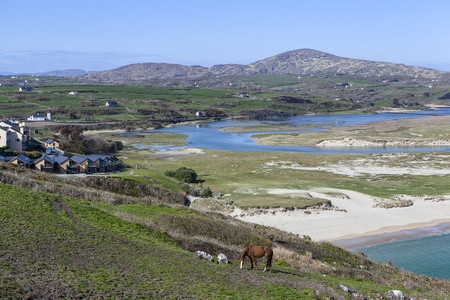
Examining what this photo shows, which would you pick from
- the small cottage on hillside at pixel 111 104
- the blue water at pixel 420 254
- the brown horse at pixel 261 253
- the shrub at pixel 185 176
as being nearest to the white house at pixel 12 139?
Result: the shrub at pixel 185 176

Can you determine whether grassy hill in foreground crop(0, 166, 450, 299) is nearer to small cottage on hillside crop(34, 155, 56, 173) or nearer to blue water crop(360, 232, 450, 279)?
blue water crop(360, 232, 450, 279)

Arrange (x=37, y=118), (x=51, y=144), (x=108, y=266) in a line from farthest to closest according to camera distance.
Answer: (x=37, y=118) → (x=51, y=144) → (x=108, y=266)

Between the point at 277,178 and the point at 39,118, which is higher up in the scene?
the point at 39,118

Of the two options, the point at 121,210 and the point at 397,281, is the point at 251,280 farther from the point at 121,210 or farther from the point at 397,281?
the point at 121,210

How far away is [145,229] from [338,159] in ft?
216

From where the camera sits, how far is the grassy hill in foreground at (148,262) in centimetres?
1327

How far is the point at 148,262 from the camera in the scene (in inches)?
651

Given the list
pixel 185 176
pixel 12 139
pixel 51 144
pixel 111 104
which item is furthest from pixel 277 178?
pixel 111 104

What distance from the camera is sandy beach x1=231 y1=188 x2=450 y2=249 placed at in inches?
1444

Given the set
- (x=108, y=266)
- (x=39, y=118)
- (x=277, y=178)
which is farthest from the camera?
(x=39, y=118)

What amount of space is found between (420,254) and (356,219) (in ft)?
31.3

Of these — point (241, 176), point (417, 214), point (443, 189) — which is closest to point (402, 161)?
point (443, 189)

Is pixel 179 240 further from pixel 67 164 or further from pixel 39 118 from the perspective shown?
pixel 39 118

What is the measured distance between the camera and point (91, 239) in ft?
60.1
